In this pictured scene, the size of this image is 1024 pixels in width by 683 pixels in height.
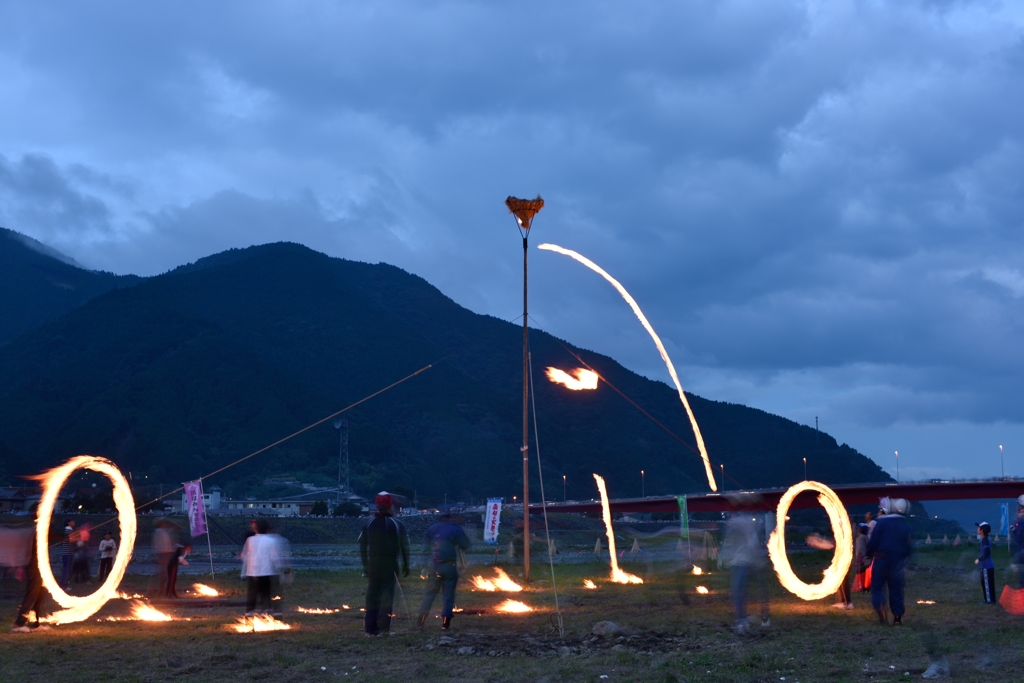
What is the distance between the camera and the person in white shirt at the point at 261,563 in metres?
14.5

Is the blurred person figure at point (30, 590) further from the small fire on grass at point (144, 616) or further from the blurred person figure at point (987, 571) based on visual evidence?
the blurred person figure at point (987, 571)

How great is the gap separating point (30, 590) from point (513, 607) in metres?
8.16

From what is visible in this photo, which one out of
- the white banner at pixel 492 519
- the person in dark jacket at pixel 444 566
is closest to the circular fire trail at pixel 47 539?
the person in dark jacket at pixel 444 566

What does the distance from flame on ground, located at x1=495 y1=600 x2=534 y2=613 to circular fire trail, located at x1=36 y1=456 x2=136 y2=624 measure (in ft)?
21.8

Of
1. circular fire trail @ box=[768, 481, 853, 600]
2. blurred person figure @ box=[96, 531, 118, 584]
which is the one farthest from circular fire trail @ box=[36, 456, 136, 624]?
circular fire trail @ box=[768, 481, 853, 600]

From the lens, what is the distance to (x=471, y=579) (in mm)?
26781

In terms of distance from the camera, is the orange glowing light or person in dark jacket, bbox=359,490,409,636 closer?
person in dark jacket, bbox=359,490,409,636

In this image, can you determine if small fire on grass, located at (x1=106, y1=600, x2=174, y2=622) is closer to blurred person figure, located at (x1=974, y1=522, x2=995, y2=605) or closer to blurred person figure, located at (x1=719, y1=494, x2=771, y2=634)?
blurred person figure, located at (x1=719, y1=494, x2=771, y2=634)

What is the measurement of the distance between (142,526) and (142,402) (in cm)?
13114

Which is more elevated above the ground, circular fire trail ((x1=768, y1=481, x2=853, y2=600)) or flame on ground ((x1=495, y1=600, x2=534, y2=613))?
circular fire trail ((x1=768, y1=481, x2=853, y2=600))

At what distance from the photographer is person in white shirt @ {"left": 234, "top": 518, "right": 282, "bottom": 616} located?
47.6 feet

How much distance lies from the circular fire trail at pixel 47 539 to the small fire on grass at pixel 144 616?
0.41m

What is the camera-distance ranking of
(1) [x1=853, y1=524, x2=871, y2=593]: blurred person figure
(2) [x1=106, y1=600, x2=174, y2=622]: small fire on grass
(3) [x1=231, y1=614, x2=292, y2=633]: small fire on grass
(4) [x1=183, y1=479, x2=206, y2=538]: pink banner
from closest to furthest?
(3) [x1=231, y1=614, x2=292, y2=633]: small fire on grass < (2) [x1=106, y1=600, x2=174, y2=622]: small fire on grass < (1) [x1=853, y1=524, x2=871, y2=593]: blurred person figure < (4) [x1=183, y1=479, x2=206, y2=538]: pink banner

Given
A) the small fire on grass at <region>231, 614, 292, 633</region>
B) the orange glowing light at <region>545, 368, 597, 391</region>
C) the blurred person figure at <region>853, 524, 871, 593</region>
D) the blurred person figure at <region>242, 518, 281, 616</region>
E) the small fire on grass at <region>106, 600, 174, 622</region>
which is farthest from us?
the orange glowing light at <region>545, 368, 597, 391</region>
